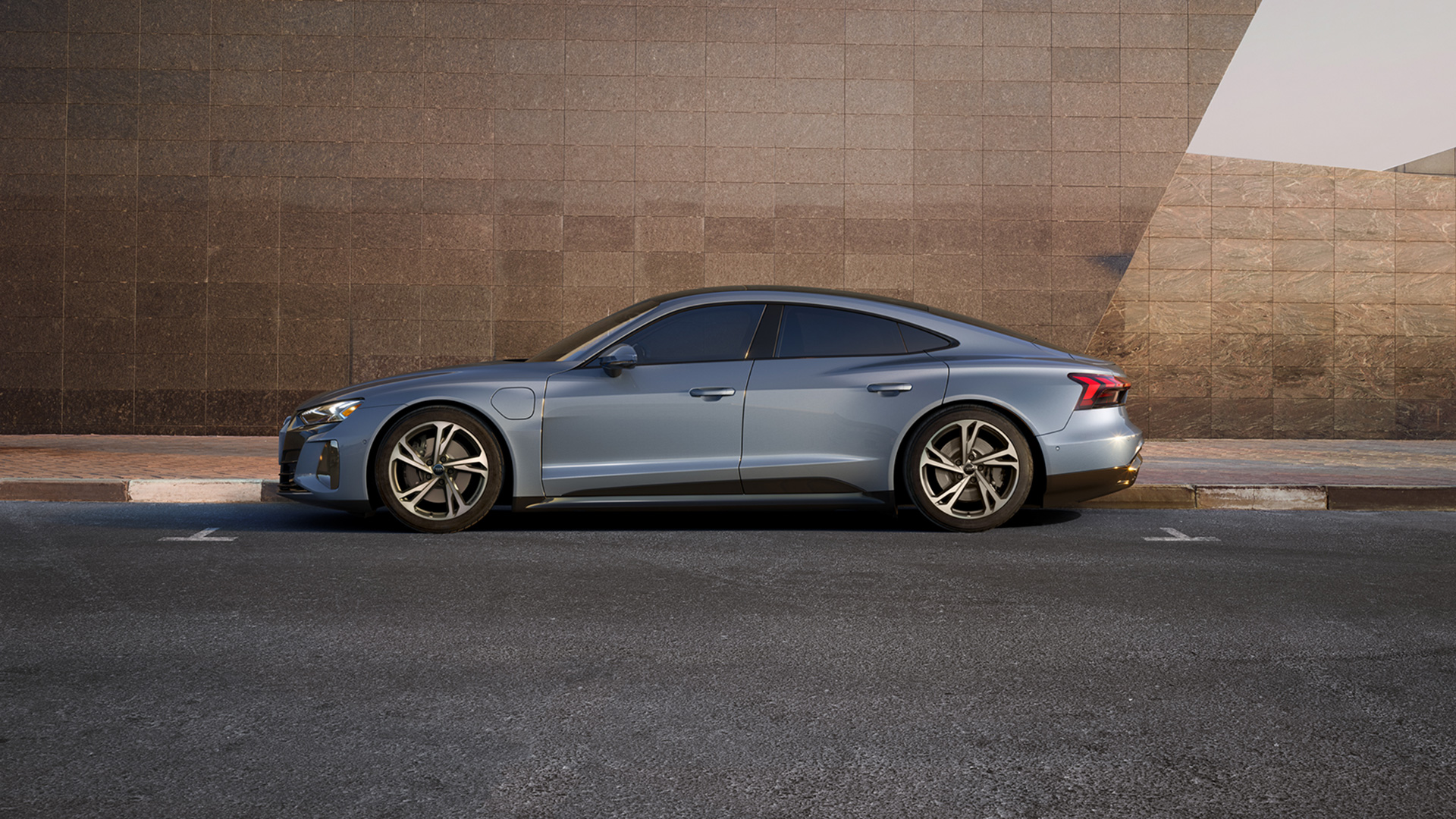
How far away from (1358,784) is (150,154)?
14.1 metres

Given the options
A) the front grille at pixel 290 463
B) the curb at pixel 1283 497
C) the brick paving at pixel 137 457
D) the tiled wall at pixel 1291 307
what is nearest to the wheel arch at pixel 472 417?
the front grille at pixel 290 463

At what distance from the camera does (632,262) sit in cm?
1409

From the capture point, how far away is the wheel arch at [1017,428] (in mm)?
7133

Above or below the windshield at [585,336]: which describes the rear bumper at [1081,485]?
below

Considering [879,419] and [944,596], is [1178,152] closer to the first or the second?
[879,419]

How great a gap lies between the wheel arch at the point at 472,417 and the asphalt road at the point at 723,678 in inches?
13.1

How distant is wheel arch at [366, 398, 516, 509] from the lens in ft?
22.9

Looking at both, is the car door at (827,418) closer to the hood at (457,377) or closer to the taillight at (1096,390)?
the taillight at (1096,390)

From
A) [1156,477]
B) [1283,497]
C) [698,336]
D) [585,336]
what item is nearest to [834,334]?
[698,336]

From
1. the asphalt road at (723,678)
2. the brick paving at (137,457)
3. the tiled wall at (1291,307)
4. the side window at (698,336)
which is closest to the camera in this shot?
the asphalt road at (723,678)

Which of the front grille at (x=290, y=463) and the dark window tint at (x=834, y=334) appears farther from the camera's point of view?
the dark window tint at (x=834, y=334)

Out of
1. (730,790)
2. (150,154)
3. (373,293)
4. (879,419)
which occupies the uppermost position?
(150,154)

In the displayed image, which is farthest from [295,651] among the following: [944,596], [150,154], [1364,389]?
[1364,389]

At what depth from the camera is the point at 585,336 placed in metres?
7.42
